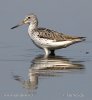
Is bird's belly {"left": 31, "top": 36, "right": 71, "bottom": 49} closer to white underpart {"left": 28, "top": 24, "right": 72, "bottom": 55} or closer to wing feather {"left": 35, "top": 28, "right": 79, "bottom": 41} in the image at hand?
white underpart {"left": 28, "top": 24, "right": 72, "bottom": 55}

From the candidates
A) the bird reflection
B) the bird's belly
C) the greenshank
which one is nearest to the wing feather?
the greenshank

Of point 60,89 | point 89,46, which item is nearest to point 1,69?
point 60,89

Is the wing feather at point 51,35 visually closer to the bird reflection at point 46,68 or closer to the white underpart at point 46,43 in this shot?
the white underpart at point 46,43

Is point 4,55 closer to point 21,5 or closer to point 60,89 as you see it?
point 60,89

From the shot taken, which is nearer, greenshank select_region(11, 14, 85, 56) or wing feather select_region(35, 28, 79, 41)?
greenshank select_region(11, 14, 85, 56)

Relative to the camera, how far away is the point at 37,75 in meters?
16.9

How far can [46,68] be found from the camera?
17875 millimetres

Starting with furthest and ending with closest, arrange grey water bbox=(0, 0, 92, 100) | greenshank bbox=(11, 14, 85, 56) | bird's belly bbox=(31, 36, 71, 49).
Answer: bird's belly bbox=(31, 36, 71, 49) → greenshank bbox=(11, 14, 85, 56) → grey water bbox=(0, 0, 92, 100)

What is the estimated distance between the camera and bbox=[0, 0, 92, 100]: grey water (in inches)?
598

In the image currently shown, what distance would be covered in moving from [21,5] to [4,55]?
6922mm

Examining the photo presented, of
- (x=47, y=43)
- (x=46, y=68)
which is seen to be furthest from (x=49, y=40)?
(x=46, y=68)

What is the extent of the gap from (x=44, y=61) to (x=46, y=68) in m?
1.29

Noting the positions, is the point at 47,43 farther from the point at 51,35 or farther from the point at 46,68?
the point at 46,68

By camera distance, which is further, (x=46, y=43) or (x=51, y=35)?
(x=51, y=35)
